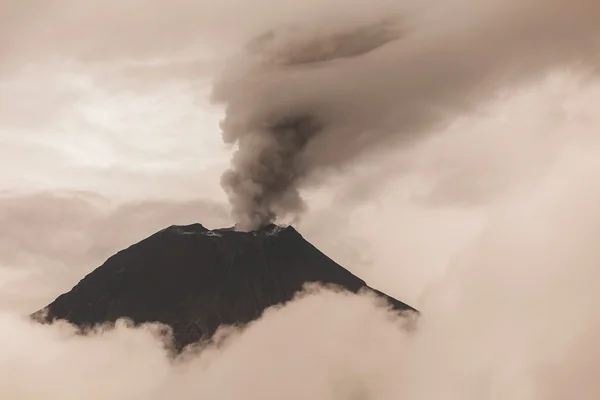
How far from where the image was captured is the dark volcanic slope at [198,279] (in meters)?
15.4

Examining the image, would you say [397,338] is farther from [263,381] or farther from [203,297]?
[203,297]

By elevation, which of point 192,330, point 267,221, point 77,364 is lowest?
point 77,364

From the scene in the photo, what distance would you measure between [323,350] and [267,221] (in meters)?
5.56

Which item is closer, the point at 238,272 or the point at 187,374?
the point at 187,374

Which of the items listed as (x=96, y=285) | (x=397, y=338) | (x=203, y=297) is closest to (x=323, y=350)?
(x=397, y=338)

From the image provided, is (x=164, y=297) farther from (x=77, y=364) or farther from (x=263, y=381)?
(x=263, y=381)

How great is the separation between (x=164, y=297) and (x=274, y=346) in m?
4.30

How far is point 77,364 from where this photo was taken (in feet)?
41.3

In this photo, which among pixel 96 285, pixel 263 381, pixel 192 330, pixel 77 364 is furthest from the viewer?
pixel 96 285

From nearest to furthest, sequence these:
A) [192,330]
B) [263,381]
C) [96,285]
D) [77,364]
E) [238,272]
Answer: [263,381]
[77,364]
[192,330]
[96,285]
[238,272]

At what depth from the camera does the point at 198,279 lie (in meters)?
16.7

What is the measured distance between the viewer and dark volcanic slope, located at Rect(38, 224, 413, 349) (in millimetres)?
15367

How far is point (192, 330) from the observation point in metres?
14.7

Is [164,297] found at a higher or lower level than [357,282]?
lower
